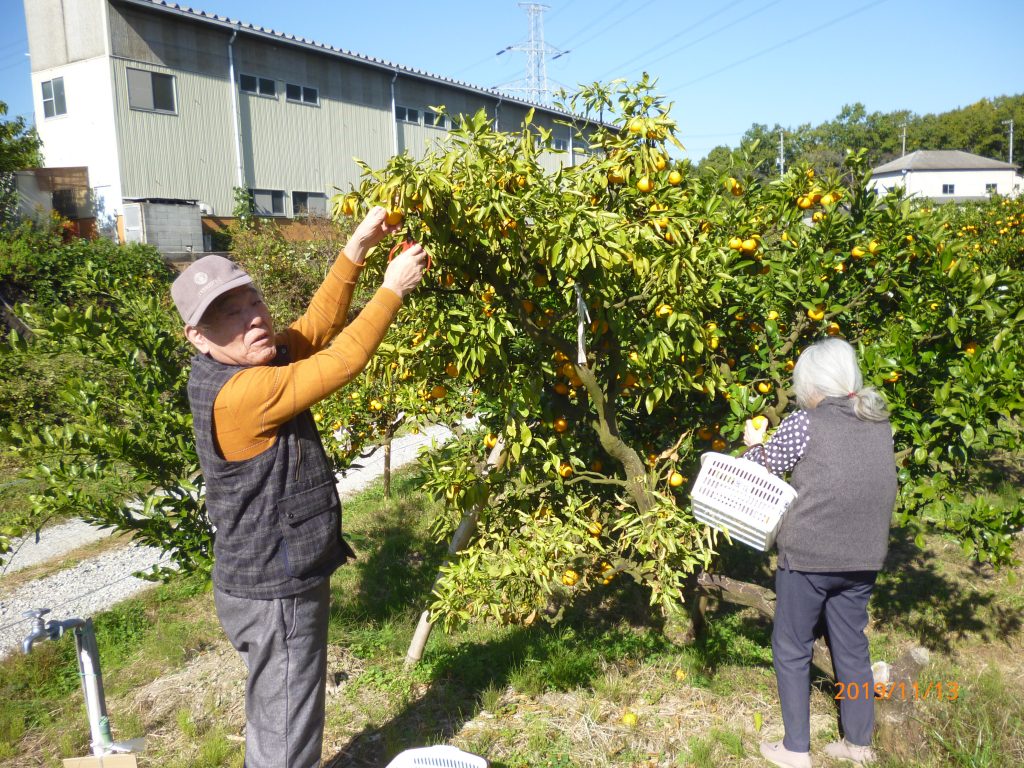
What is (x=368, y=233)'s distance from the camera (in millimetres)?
2227

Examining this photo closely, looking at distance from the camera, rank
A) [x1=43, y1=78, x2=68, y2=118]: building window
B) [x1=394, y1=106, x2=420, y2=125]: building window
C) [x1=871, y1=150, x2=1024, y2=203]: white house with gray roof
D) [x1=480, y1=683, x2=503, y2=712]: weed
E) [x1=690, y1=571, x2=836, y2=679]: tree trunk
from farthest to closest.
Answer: [x1=871, y1=150, x2=1024, y2=203]: white house with gray roof < [x1=394, y1=106, x2=420, y2=125]: building window < [x1=43, y1=78, x2=68, y2=118]: building window < [x1=480, y1=683, x2=503, y2=712]: weed < [x1=690, y1=571, x2=836, y2=679]: tree trunk

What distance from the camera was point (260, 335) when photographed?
2.10m

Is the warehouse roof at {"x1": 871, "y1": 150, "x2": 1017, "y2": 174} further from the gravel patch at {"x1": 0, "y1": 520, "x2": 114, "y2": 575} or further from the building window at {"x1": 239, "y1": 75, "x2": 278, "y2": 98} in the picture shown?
the gravel patch at {"x1": 0, "y1": 520, "x2": 114, "y2": 575}

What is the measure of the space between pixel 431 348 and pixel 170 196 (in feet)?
52.6

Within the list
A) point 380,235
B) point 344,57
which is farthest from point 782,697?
point 344,57

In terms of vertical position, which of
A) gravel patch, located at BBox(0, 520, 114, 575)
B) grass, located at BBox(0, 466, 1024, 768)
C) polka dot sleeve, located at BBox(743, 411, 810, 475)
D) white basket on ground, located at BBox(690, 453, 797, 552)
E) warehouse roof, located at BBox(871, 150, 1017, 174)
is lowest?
gravel patch, located at BBox(0, 520, 114, 575)

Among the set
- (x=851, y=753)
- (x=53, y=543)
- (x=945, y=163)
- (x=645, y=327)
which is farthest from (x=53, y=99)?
(x=945, y=163)

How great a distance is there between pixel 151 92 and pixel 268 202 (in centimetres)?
350

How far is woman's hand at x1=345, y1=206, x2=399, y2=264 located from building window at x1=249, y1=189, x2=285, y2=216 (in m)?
17.0

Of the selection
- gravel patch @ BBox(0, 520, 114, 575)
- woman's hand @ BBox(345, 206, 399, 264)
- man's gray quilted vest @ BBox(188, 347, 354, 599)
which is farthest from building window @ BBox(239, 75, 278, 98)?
man's gray quilted vest @ BBox(188, 347, 354, 599)

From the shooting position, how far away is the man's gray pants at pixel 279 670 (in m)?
2.13

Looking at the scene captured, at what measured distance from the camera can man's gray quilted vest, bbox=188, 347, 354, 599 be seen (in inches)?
80.4

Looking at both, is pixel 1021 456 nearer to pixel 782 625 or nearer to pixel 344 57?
pixel 782 625

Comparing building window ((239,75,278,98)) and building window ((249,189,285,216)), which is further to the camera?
building window ((249,189,285,216))
